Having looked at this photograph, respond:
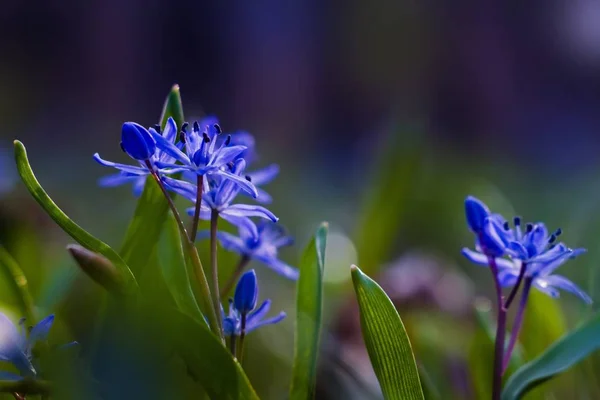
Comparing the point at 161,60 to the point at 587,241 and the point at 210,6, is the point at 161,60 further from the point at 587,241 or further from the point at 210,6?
the point at 587,241

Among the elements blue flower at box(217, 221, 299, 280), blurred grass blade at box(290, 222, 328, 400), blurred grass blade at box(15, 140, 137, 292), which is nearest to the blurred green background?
blue flower at box(217, 221, 299, 280)

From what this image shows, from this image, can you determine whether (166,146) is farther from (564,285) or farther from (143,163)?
(564,285)

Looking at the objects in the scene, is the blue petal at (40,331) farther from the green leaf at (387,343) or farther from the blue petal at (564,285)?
the blue petal at (564,285)

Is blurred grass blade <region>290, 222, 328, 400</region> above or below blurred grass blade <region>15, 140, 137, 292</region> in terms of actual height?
below

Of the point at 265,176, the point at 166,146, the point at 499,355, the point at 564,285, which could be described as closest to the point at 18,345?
the point at 166,146

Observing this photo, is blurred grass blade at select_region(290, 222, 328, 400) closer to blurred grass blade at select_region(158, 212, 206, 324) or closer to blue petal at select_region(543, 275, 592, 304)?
blurred grass blade at select_region(158, 212, 206, 324)

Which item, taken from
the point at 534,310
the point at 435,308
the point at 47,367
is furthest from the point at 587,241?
the point at 47,367
